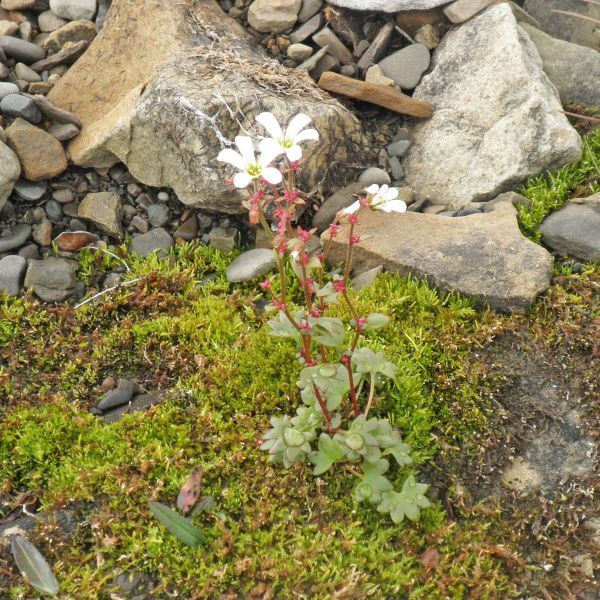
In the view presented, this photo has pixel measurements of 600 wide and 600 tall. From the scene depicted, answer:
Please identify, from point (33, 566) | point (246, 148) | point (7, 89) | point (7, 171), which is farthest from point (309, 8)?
point (33, 566)

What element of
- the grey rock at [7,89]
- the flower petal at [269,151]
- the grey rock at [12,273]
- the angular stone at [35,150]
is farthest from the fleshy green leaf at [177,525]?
the grey rock at [7,89]

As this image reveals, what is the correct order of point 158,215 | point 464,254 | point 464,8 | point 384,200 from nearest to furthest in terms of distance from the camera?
point 384,200
point 464,254
point 158,215
point 464,8

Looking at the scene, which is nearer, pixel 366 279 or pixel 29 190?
pixel 366 279

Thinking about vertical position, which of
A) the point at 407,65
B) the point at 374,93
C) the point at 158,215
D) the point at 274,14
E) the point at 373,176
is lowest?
the point at 158,215

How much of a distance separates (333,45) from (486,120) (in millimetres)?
1341

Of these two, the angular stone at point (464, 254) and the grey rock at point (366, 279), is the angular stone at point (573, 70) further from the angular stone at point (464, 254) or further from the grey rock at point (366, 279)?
the grey rock at point (366, 279)

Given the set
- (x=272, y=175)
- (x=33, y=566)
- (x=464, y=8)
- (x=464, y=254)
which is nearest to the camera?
(x=272, y=175)

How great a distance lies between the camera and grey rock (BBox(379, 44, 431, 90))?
5.47m

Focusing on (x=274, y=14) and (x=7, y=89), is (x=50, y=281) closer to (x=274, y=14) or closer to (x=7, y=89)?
(x=7, y=89)

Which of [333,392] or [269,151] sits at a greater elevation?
[269,151]

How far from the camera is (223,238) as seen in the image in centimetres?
475

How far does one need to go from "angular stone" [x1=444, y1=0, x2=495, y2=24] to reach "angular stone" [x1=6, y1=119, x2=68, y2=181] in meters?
3.25

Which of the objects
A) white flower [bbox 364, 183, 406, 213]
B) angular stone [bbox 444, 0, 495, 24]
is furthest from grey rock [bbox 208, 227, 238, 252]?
angular stone [bbox 444, 0, 495, 24]

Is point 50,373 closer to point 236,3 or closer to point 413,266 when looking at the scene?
point 413,266
